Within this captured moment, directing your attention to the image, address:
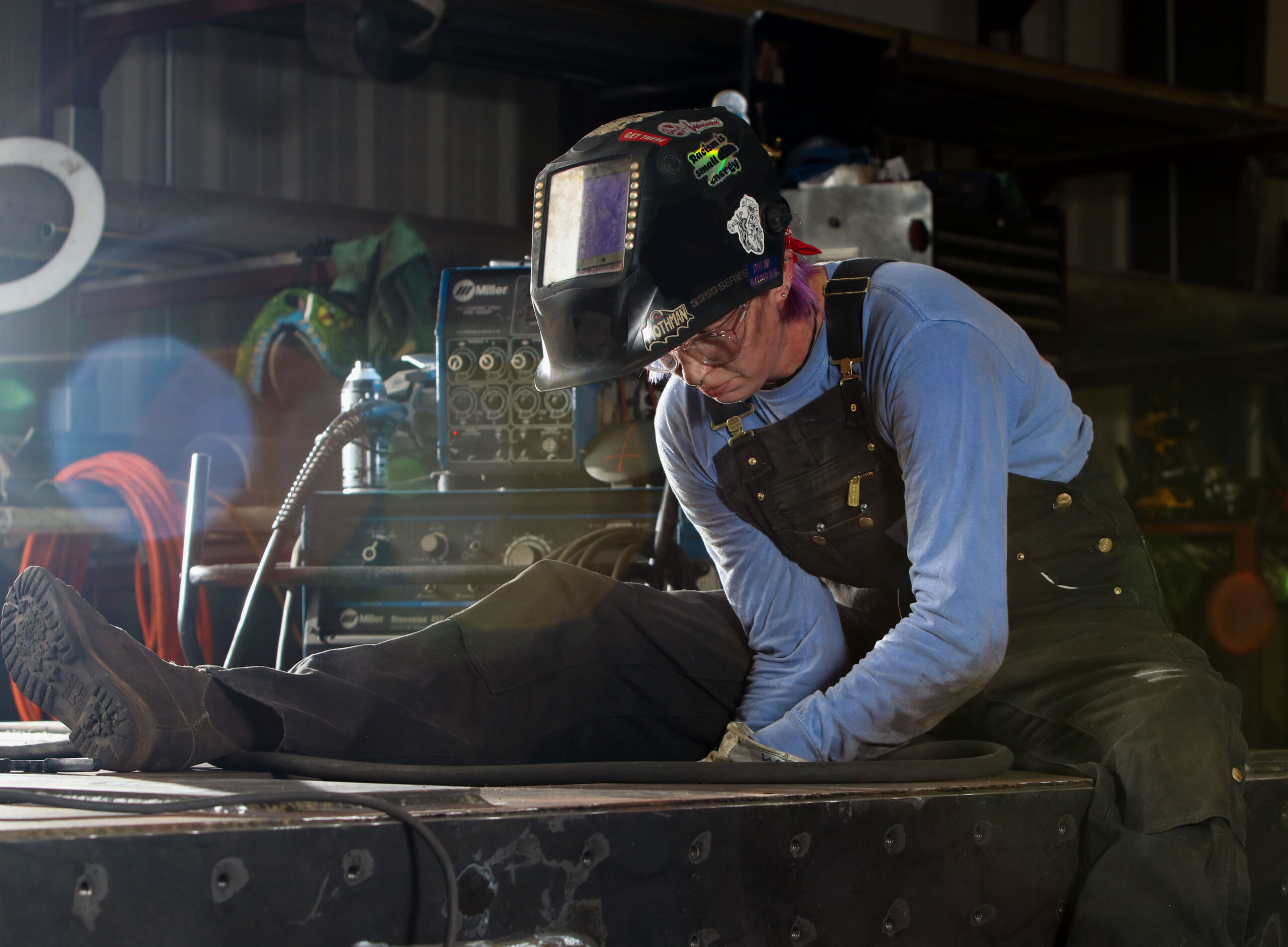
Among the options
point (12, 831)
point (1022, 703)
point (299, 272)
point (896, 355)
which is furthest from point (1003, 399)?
point (299, 272)

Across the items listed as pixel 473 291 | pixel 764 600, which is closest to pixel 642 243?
pixel 764 600

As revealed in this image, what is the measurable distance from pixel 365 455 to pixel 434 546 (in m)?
0.41

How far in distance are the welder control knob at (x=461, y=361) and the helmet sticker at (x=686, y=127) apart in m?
1.06

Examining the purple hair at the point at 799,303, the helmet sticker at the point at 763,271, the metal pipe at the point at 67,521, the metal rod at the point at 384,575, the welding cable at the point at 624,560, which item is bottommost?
the metal rod at the point at 384,575

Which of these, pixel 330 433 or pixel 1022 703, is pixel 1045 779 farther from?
pixel 330 433

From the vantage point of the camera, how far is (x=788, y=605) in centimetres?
161

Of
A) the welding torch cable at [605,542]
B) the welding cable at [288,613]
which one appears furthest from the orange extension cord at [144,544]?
the welding torch cable at [605,542]

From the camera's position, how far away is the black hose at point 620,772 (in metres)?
1.13

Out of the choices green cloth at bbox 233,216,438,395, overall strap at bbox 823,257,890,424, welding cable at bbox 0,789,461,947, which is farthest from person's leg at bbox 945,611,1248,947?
green cloth at bbox 233,216,438,395

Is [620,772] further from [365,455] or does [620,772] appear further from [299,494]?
[365,455]

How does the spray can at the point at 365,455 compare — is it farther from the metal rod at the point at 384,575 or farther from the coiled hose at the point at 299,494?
the metal rod at the point at 384,575

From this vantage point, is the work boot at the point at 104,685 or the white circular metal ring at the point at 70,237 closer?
the work boot at the point at 104,685

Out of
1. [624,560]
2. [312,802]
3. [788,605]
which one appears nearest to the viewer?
[312,802]

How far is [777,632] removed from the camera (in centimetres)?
160
